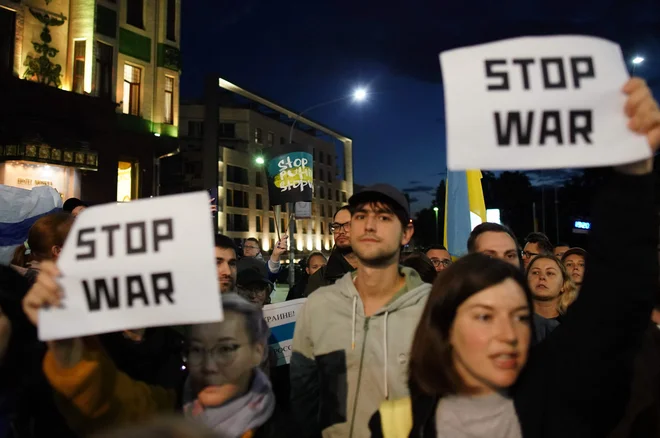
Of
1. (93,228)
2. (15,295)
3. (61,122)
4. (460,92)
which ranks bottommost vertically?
(15,295)

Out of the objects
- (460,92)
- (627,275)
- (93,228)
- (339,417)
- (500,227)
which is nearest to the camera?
(627,275)

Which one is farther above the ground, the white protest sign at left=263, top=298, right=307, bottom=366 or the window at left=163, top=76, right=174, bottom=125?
the window at left=163, top=76, right=174, bottom=125

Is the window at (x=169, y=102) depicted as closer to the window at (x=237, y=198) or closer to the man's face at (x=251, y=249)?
the man's face at (x=251, y=249)

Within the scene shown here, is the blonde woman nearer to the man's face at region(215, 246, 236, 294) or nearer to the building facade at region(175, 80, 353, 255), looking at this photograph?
the man's face at region(215, 246, 236, 294)

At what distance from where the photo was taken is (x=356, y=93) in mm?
18891

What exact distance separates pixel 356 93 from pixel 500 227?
15.5 metres

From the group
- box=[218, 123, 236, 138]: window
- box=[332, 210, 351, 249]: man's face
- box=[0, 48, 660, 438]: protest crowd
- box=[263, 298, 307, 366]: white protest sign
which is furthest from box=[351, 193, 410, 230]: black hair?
box=[218, 123, 236, 138]: window

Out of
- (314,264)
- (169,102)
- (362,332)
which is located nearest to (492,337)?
(362,332)

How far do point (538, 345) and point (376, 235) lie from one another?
1.26 metres

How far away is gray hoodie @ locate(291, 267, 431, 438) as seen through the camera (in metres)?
2.73

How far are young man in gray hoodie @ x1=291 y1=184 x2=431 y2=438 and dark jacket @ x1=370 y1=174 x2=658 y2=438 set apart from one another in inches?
40.5

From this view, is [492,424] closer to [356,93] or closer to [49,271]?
[49,271]

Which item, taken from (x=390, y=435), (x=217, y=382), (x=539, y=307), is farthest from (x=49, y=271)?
(x=539, y=307)

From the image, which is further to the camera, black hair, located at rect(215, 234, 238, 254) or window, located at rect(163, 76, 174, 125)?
window, located at rect(163, 76, 174, 125)
